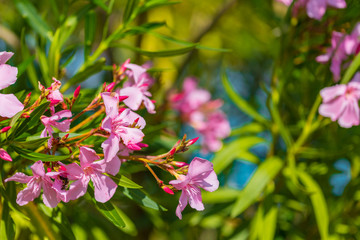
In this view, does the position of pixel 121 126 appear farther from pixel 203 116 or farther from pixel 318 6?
pixel 203 116

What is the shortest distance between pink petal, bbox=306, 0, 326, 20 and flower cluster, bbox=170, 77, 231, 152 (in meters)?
0.61

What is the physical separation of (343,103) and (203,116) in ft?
2.48

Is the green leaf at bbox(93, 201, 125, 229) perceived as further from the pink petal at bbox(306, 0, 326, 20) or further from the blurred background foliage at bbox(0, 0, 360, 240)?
the pink petal at bbox(306, 0, 326, 20)

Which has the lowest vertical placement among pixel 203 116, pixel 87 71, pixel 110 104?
pixel 203 116

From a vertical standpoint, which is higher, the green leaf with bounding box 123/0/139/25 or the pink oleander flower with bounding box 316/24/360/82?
the green leaf with bounding box 123/0/139/25

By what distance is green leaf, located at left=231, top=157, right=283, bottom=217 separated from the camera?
1.16m

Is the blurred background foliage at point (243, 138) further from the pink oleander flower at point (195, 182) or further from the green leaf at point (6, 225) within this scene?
the pink oleander flower at point (195, 182)

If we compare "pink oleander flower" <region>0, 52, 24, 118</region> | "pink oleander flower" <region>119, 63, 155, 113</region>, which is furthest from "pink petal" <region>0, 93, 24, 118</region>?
"pink oleander flower" <region>119, 63, 155, 113</region>

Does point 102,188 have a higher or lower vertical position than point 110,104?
lower

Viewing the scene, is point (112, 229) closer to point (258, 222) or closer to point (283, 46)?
point (258, 222)

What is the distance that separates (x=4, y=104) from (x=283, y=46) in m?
0.90

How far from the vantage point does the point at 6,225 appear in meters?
0.78

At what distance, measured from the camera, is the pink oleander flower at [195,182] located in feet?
2.28

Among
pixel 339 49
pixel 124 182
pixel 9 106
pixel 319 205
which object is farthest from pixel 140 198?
pixel 339 49
